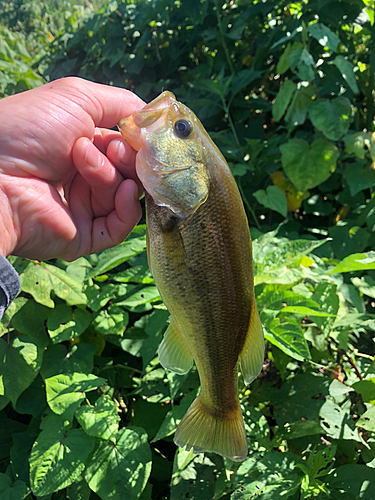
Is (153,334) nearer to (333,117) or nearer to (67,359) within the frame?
(67,359)

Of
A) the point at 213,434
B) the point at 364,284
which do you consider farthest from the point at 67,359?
the point at 364,284

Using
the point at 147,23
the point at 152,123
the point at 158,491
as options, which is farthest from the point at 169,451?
the point at 147,23

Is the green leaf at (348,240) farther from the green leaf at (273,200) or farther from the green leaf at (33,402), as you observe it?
the green leaf at (33,402)

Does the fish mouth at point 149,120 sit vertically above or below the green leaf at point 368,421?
above

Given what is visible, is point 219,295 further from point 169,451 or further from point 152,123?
point 169,451

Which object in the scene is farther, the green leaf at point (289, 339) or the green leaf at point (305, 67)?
the green leaf at point (305, 67)

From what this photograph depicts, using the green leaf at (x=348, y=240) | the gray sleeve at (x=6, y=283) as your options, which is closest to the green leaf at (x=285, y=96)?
the green leaf at (x=348, y=240)

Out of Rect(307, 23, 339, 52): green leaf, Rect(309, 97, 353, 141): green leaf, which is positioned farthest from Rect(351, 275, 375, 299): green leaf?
Rect(307, 23, 339, 52): green leaf
